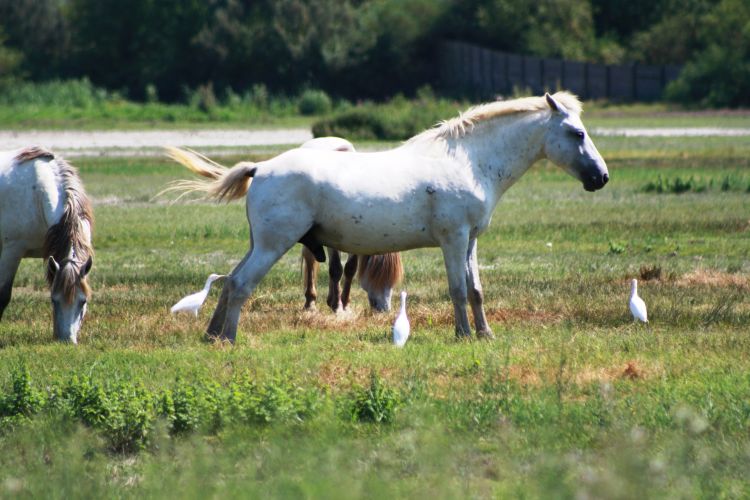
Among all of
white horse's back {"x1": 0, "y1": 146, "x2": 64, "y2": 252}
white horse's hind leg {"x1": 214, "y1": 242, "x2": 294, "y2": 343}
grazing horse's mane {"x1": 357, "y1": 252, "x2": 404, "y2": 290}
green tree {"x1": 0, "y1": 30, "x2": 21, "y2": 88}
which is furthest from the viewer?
green tree {"x1": 0, "y1": 30, "x2": 21, "y2": 88}

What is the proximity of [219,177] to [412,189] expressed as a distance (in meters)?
1.82

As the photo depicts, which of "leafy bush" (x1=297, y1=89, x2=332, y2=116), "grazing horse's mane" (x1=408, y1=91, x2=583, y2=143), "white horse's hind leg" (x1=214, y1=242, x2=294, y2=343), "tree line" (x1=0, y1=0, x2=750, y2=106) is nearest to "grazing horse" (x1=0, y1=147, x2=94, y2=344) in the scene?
"white horse's hind leg" (x1=214, y1=242, x2=294, y2=343)

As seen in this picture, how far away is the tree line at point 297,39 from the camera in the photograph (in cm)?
7269

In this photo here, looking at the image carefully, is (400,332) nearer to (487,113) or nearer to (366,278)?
(487,113)

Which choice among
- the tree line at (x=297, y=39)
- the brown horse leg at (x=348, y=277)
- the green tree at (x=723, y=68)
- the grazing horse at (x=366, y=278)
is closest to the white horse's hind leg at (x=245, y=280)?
the grazing horse at (x=366, y=278)

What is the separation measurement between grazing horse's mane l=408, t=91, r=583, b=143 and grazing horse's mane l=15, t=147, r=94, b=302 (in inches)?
122

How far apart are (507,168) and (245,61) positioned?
62.9m

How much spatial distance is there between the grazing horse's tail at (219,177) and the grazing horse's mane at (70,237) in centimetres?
94

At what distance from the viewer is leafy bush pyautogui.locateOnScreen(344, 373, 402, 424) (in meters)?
8.41

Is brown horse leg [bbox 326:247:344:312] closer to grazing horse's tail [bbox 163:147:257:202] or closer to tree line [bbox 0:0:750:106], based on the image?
grazing horse's tail [bbox 163:147:257:202]

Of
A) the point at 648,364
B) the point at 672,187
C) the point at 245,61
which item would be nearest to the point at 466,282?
the point at 648,364

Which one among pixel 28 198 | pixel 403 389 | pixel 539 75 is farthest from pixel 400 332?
pixel 539 75

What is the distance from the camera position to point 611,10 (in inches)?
3199

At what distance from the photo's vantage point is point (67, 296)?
455 inches
